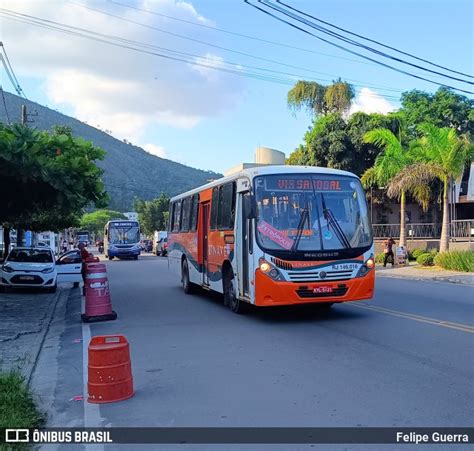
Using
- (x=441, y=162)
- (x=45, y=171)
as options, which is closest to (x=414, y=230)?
(x=441, y=162)

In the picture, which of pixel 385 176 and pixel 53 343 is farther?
pixel 385 176

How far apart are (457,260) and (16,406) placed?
21.3 metres

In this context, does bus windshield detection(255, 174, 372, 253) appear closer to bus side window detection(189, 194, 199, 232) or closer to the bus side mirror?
the bus side mirror

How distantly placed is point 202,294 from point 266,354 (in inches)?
365

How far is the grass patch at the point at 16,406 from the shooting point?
5555mm

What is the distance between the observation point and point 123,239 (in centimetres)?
4678

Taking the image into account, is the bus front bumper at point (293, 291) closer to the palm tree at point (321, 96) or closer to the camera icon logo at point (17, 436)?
the camera icon logo at point (17, 436)

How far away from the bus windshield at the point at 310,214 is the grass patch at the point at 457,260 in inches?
546

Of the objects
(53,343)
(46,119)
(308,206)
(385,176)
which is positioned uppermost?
(46,119)

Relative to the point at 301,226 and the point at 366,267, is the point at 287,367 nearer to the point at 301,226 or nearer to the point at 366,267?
the point at 301,226

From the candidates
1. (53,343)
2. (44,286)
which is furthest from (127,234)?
(53,343)

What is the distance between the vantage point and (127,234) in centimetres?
4684

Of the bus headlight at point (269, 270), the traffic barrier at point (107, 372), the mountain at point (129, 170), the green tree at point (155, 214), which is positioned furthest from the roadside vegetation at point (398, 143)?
the mountain at point (129, 170)

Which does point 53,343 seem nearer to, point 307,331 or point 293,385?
point 307,331
